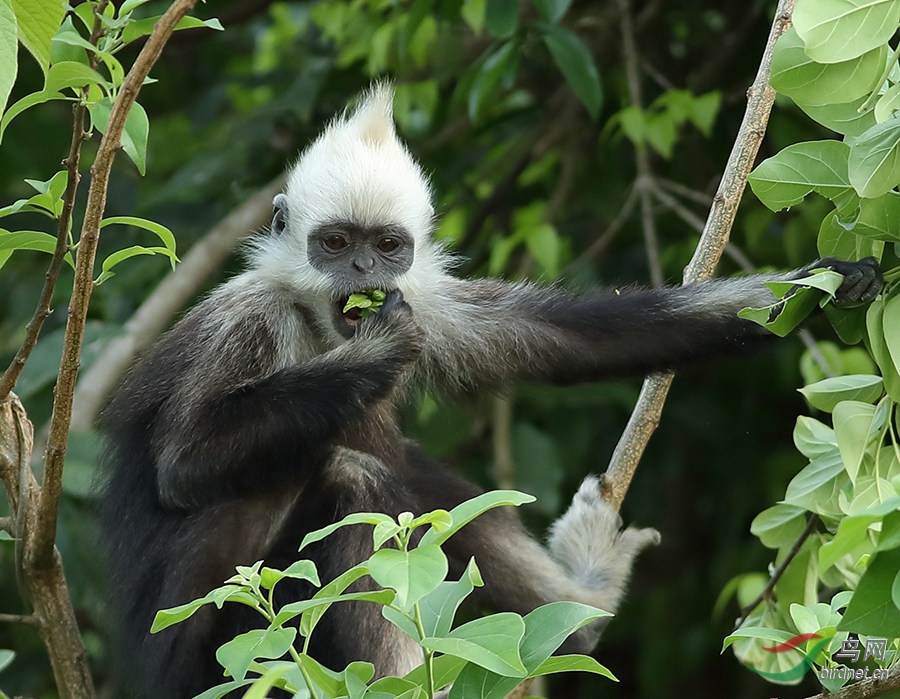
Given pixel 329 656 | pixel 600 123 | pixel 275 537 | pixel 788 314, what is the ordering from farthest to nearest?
pixel 600 123 → pixel 275 537 → pixel 329 656 → pixel 788 314

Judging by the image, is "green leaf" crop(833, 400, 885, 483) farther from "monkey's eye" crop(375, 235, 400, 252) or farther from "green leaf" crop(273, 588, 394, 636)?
"monkey's eye" crop(375, 235, 400, 252)

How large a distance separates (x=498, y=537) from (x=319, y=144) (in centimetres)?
147

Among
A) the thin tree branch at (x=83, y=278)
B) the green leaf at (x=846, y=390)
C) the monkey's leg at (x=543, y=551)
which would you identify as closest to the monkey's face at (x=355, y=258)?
the monkey's leg at (x=543, y=551)

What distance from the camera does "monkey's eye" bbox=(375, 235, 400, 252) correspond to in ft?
12.3

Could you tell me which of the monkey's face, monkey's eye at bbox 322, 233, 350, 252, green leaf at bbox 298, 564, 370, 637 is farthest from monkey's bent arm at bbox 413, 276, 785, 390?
green leaf at bbox 298, 564, 370, 637

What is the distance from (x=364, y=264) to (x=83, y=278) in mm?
1580

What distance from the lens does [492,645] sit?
156 cm

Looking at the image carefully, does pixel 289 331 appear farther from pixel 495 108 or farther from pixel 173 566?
pixel 495 108

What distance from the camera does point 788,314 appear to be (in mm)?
Result: 2381

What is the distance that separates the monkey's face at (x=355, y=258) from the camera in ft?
12.0

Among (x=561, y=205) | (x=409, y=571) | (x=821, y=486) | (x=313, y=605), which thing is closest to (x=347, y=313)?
(x=821, y=486)

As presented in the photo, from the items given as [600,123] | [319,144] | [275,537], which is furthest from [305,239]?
[600,123]

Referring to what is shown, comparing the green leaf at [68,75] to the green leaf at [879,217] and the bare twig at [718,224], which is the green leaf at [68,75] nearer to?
the green leaf at [879,217]

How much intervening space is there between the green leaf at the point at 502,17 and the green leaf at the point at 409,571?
354 cm
